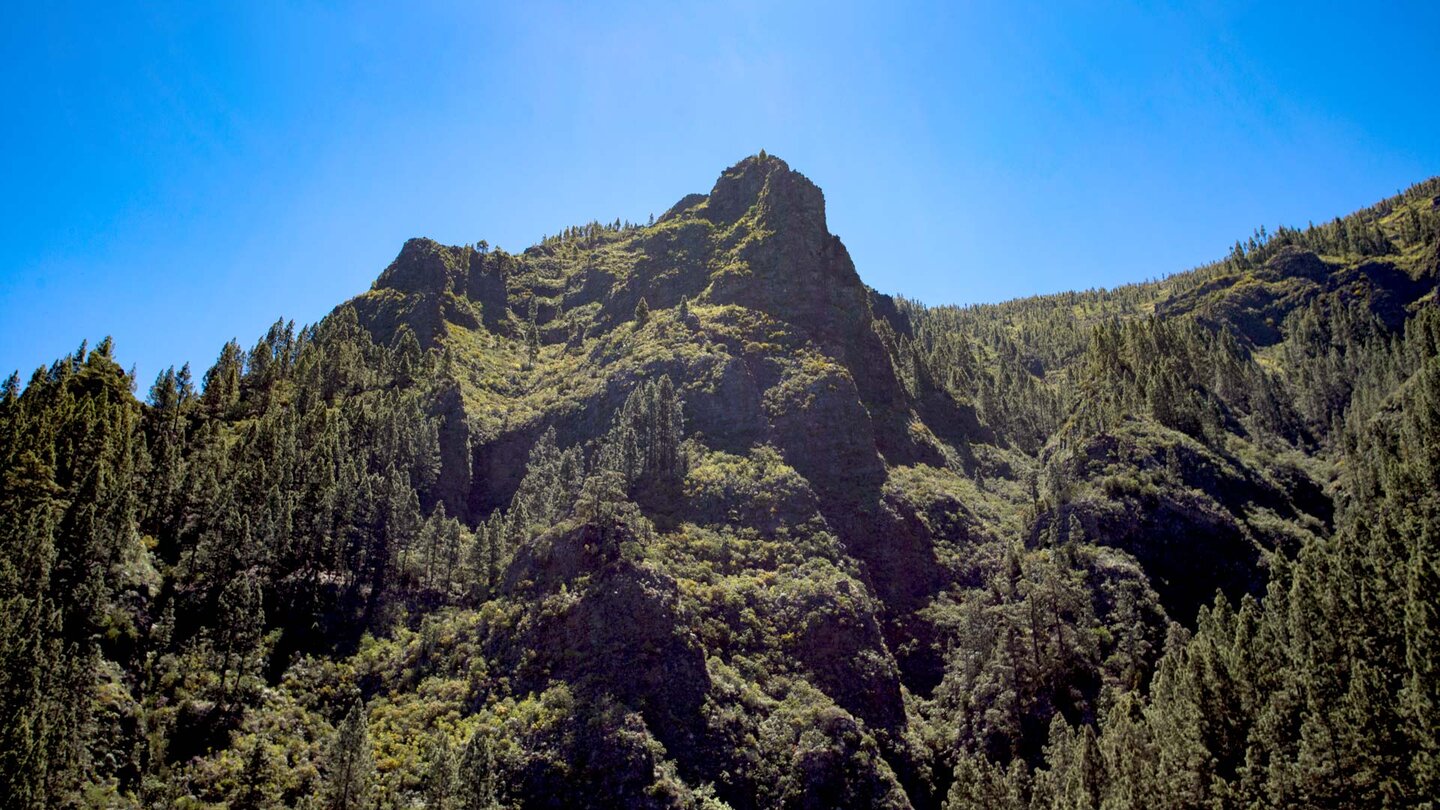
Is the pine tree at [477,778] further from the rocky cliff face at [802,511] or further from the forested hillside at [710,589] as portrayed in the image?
the rocky cliff face at [802,511]

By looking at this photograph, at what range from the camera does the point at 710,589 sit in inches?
3720

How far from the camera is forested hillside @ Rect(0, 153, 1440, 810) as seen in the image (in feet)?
198

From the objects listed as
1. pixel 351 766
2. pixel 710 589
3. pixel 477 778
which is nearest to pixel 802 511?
pixel 710 589

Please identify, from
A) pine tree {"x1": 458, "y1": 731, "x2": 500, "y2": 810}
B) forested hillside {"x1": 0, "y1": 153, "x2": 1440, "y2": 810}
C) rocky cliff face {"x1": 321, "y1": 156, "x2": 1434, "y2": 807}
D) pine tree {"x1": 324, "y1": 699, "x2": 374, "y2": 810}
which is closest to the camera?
forested hillside {"x1": 0, "y1": 153, "x2": 1440, "y2": 810}

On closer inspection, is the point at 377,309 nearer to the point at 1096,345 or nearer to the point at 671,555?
the point at 671,555

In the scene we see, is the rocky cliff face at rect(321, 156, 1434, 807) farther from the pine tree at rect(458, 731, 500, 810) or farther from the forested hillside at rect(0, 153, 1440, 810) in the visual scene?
the pine tree at rect(458, 731, 500, 810)

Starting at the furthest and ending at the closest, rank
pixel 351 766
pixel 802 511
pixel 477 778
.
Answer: pixel 802 511
pixel 477 778
pixel 351 766

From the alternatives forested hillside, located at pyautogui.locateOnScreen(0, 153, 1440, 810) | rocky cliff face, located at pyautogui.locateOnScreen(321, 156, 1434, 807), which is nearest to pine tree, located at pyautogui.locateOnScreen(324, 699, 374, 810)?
forested hillside, located at pyautogui.locateOnScreen(0, 153, 1440, 810)

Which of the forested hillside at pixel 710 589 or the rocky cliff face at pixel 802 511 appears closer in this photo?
the forested hillside at pixel 710 589

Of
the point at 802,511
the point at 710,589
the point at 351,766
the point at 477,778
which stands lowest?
the point at 477,778

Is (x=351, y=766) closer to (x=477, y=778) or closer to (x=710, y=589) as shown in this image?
(x=477, y=778)

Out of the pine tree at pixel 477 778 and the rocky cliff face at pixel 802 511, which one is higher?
the rocky cliff face at pixel 802 511

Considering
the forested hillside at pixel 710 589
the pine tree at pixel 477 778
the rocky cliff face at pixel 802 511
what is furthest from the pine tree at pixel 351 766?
the rocky cliff face at pixel 802 511

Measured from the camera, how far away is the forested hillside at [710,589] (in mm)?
60500
